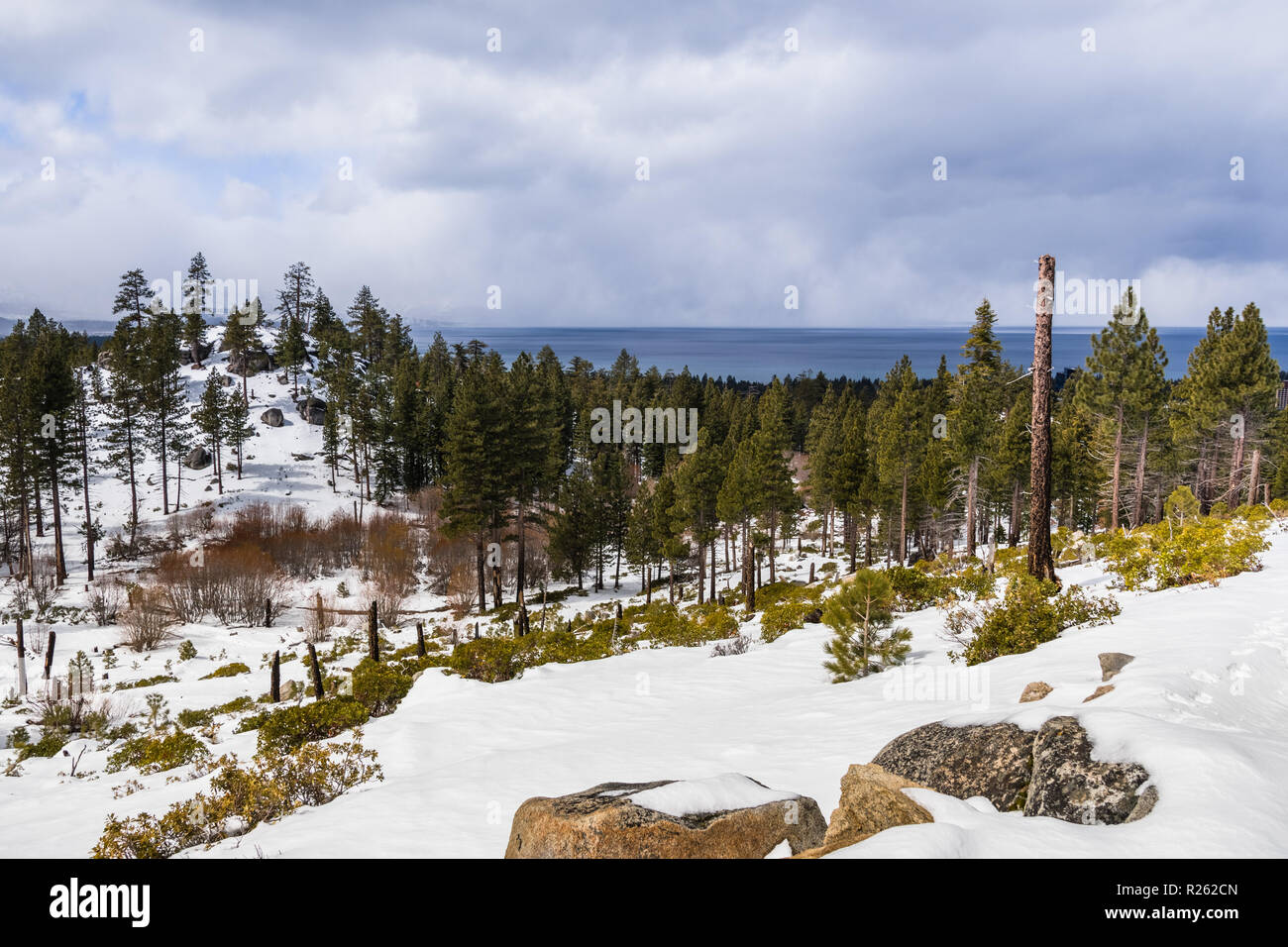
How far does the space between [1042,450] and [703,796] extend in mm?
13305

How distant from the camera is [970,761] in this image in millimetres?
5945

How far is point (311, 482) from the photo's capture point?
2603 inches

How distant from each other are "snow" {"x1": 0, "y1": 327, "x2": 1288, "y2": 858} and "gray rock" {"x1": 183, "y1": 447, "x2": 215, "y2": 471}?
55.0m

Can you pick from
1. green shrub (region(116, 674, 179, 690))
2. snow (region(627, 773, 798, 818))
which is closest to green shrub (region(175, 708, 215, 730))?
green shrub (region(116, 674, 179, 690))

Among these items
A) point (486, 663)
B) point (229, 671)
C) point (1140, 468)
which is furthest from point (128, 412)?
point (1140, 468)

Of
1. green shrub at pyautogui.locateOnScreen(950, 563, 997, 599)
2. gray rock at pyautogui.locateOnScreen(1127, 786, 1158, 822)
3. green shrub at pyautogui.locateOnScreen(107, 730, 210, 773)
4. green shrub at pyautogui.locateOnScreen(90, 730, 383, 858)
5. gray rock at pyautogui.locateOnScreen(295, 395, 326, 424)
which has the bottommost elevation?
green shrub at pyautogui.locateOnScreen(107, 730, 210, 773)

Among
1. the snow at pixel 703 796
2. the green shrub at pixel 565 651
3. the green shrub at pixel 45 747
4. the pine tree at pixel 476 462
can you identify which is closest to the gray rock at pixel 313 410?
the pine tree at pixel 476 462

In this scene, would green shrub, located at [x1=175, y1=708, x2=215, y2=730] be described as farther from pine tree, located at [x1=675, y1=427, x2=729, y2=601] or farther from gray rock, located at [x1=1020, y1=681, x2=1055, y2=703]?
pine tree, located at [x1=675, y1=427, x2=729, y2=601]

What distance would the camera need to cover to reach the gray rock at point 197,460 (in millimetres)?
65750

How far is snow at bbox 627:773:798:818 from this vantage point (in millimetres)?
5141

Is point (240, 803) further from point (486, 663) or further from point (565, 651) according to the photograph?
point (565, 651)
